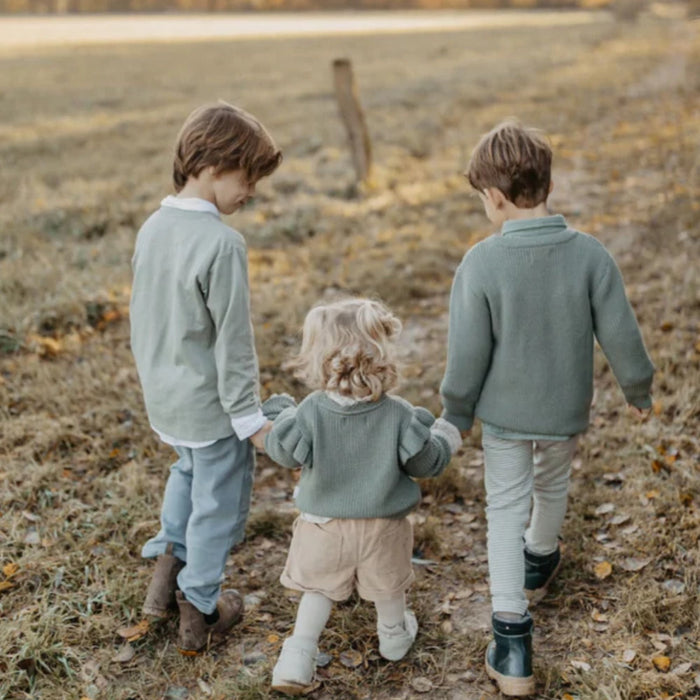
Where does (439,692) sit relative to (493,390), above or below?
below

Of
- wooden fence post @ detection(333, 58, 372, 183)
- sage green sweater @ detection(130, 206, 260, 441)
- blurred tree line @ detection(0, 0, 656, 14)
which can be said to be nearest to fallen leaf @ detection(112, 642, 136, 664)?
sage green sweater @ detection(130, 206, 260, 441)

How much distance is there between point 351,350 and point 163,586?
148 centimetres

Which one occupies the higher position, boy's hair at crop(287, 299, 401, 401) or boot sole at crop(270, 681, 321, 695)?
boy's hair at crop(287, 299, 401, 401)

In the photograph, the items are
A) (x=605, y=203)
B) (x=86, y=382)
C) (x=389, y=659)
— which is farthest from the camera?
(x=605, y=203)

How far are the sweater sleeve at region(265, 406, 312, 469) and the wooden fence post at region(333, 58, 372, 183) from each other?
7692 millimetres

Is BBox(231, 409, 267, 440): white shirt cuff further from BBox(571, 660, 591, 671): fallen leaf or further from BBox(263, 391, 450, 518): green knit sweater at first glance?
BBox(571, 660, 591, 671): fallen leaf

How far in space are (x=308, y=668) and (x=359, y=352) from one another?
1.24 m

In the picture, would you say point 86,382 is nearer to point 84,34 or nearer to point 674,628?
point 674,628

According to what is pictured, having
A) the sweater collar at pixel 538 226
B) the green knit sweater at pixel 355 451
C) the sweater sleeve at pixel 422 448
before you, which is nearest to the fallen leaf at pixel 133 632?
the green knit sweater at pixel 355 451

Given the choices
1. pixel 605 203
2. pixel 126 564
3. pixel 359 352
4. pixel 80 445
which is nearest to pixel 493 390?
pixel 359 352

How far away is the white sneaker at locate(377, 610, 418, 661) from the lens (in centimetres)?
323

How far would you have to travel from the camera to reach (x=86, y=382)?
5.50 m

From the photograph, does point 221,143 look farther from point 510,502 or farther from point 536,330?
point 510,502

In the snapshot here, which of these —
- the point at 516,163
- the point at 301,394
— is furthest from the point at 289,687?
the point at 301,394
